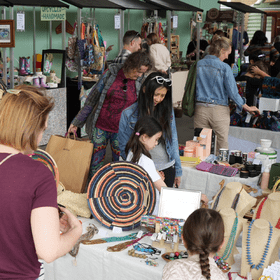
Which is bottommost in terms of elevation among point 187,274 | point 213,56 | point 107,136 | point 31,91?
point 187,274

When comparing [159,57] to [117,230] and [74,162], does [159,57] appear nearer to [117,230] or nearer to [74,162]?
[74,162]

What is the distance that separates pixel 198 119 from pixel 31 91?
3254 mm

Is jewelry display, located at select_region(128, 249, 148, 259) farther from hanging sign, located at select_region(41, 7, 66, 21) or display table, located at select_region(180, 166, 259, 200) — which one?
hanging sign, located at select_region(41, 7, 66, 21)

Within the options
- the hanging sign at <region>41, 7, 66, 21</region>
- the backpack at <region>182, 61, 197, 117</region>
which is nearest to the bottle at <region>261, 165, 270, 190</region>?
the backpack at <region>182, 61, 197, 117</region>

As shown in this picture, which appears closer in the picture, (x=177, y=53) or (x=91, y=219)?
(x=91, y=219)

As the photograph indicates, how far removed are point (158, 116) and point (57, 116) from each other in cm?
319

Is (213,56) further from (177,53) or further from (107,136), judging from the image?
(177,53)

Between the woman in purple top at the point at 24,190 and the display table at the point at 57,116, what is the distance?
4535 mm

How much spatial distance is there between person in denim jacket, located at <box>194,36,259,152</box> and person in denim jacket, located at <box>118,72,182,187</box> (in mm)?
1394

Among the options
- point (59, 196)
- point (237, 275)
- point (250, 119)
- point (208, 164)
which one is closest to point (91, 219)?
point (59, 196)

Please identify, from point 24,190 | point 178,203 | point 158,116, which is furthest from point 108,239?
point 24,190

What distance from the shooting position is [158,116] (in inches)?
115

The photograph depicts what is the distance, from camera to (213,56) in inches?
167

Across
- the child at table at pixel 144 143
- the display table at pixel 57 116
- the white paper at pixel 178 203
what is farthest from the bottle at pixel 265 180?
the display table at pixel 57 116
